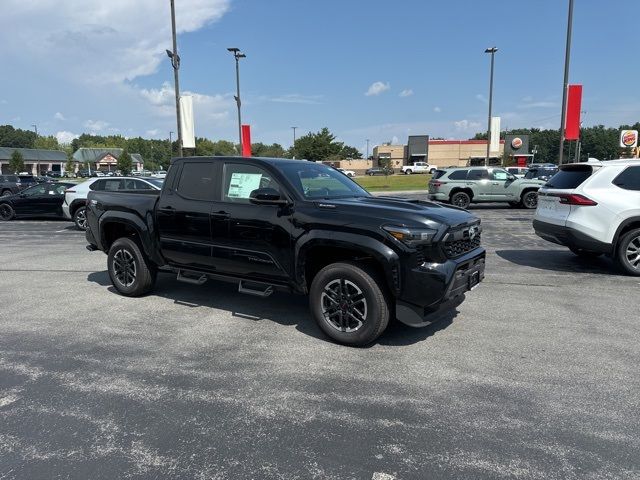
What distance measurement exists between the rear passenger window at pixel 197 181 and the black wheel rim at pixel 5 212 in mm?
15757

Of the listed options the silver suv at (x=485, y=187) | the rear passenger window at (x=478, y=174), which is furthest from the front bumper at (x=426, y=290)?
the rear passenger window at (x=478, y=174)

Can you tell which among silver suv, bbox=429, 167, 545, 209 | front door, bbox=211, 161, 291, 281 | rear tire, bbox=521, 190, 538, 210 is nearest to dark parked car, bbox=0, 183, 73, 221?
front door, bbox=211, 161, 291, 281

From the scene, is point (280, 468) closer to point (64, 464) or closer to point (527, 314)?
point (64, 464)

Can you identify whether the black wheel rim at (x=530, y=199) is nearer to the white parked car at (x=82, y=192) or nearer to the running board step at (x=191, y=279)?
the white parked car at (x=82, y=192)

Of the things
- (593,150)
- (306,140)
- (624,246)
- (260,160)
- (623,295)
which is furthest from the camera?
(593,150)

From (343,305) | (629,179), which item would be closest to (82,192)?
(343,305)

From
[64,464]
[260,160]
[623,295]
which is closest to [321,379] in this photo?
[64,464]

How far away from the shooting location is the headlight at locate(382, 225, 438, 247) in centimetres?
425

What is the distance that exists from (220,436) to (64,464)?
3.03 ft

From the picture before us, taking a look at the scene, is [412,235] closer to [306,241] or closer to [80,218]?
[306,241]

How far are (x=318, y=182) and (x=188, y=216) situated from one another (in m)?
1.64

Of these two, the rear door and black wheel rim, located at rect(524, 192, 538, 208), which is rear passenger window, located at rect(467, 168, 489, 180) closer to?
black wheel rim, located at rect(524, 192, 538, 208)

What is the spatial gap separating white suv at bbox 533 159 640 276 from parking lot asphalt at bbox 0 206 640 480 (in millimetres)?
1387

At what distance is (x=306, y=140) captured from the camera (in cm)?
6544
